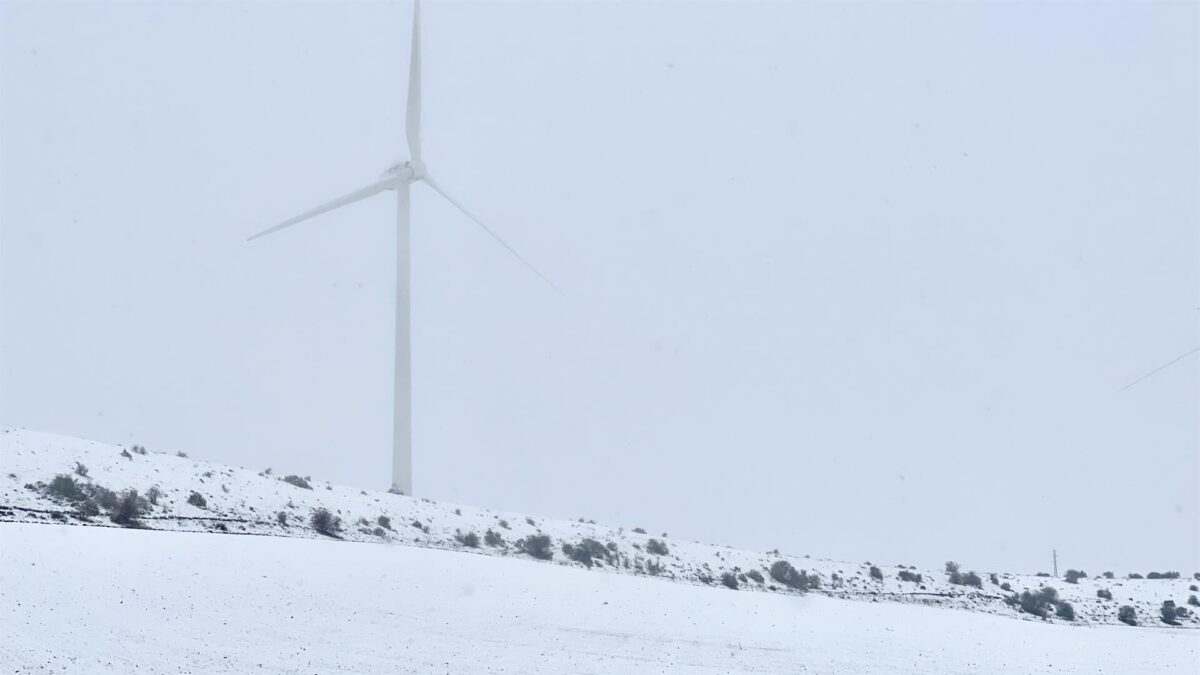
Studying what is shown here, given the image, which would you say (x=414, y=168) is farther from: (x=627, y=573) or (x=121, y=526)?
(x=121, y=526)

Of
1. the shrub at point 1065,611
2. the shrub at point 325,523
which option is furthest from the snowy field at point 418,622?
the shrub at point 1065,611

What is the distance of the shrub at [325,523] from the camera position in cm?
4903

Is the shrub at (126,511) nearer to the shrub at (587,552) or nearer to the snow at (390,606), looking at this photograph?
the snow at (390,606)

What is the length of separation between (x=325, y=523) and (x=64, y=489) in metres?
8.72

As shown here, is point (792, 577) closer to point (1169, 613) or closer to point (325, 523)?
point (1169, 613)

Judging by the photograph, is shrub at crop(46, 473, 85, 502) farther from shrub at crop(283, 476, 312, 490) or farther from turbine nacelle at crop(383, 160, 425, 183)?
turbine nacelle at crop(383, 160, 425, 183)

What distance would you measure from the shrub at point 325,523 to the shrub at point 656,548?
15.3 m

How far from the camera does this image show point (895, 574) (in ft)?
209

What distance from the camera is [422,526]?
54.7m

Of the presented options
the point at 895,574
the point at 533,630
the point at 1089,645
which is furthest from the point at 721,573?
the point at 533,630

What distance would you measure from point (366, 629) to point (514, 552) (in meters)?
18.0

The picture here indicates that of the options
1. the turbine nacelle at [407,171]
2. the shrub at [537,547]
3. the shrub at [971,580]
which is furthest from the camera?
the turbine nacelle at [407,171]

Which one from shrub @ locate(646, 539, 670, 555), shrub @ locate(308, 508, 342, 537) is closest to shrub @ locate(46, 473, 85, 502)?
shrub @ locate(308, 508, 342, 537)

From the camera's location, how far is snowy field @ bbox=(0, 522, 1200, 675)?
3256 centimetres
